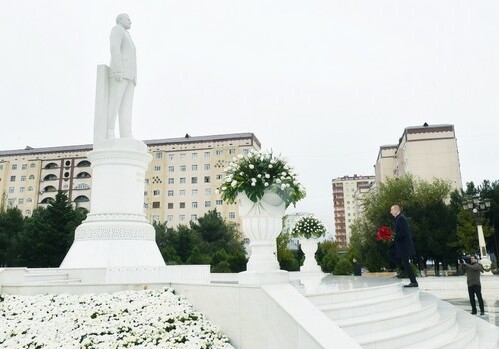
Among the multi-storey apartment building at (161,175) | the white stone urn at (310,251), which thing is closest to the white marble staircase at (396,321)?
the white stone urn at (310,251)

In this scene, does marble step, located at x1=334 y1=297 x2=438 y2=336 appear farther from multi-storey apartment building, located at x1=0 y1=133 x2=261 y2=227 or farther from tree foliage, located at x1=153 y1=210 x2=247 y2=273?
multi-storey apartment building, located at x1=0 y1=133 x2=261 y2=227

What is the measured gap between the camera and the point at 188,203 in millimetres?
65250

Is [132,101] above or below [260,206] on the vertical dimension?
above

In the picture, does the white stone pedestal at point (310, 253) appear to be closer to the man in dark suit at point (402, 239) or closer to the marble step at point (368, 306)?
the man in dark suit at point (402, 239)

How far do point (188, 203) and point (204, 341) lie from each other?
199ft

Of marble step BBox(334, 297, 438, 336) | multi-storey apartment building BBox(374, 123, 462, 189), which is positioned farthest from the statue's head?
multi-storey apartment building BBox(374, 123, 462, 189)

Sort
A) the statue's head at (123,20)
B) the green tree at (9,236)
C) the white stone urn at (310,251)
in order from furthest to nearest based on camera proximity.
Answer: the green tree at (9,236) < the white stone urn at (310,251) < the statue's head at (123,20)

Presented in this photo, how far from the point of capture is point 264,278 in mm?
5727

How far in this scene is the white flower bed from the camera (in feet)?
18.0

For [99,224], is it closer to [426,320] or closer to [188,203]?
[426,320]

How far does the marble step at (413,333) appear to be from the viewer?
5.66 meters

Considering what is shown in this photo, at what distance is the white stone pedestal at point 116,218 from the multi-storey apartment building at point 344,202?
131849 millimetres

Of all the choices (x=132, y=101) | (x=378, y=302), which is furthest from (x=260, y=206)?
(x=132, y=101)

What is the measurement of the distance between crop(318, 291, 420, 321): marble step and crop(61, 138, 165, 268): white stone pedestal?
643 centimetres
